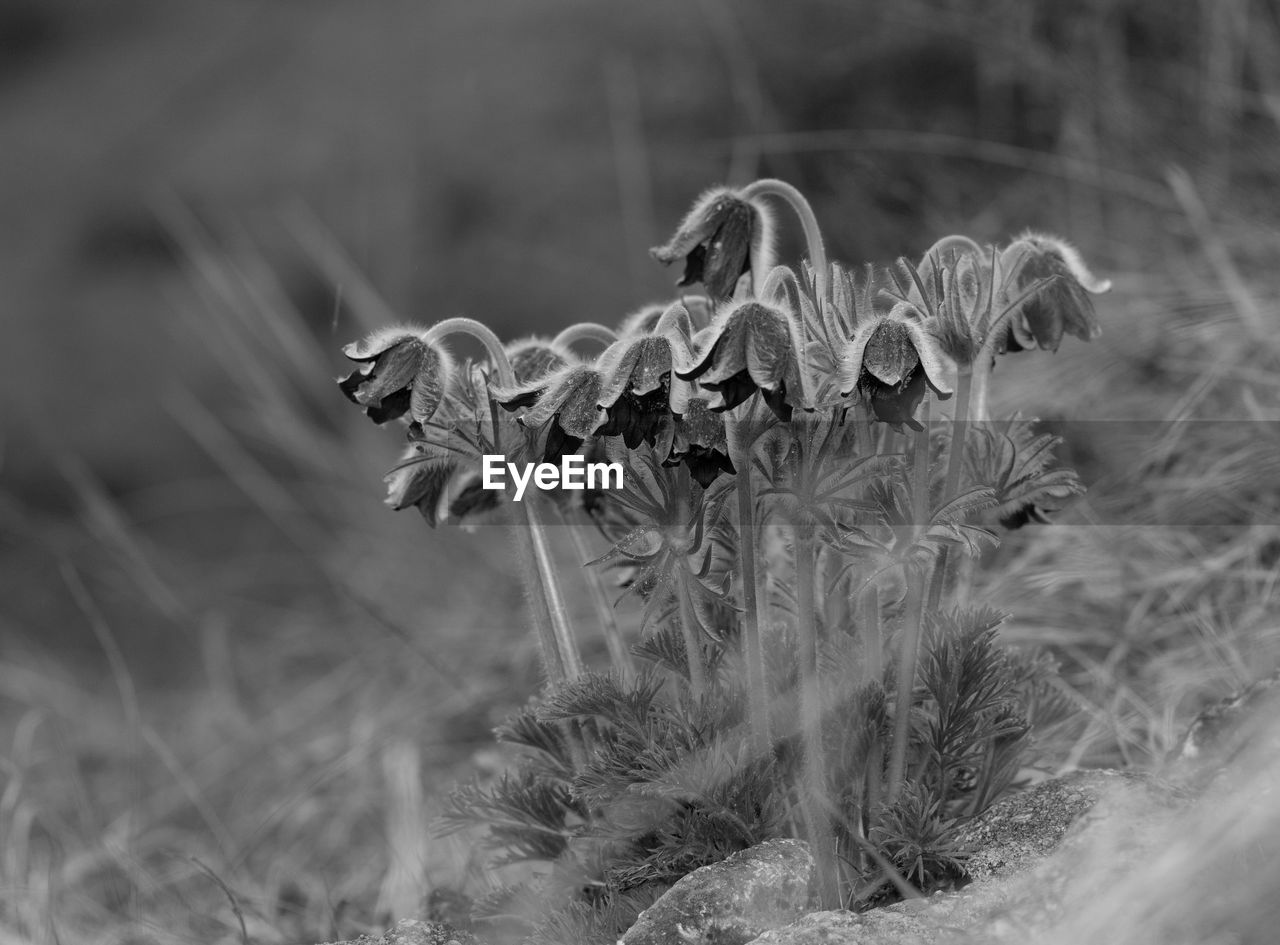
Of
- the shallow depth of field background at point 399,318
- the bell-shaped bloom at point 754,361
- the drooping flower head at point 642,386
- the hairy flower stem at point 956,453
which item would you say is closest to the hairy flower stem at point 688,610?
the drooping flower head at point 642,386

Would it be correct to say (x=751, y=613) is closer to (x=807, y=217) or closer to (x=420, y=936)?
(x=807, y=217)

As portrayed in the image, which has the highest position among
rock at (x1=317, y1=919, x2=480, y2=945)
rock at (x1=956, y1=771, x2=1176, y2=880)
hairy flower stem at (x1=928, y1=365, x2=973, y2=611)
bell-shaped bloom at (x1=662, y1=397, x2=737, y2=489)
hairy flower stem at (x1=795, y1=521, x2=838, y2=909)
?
bell-shaped bloom at (x1=662, y1=397, x2=737, y2=489)

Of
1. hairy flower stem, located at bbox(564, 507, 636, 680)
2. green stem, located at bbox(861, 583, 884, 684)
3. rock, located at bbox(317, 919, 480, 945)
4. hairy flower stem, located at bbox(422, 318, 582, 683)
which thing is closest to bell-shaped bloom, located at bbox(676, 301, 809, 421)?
green stem, located at bbox(861, 583, 884, 684)

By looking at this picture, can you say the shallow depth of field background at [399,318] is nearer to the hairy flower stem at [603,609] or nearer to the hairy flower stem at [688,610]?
the hairy flower stem at [603,609]

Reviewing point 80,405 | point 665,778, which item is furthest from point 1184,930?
point 80,405

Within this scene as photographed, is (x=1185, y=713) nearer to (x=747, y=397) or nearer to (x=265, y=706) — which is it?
(x=747, y=397)

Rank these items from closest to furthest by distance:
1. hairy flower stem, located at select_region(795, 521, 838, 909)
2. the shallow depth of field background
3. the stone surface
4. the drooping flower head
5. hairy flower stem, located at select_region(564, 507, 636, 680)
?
1. the stone surface
2. the drooping flower head
3. hairy flower stem, located at select_region(795, 521, 838, 909)
4. hairy flower stem, located at select_region(564, 507, 636, 680)
5. the shallow depth of field background

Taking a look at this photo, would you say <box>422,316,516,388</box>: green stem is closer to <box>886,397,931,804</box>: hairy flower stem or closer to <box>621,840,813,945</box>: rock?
<box>886,397,931,804</box>: hairy flower stem
